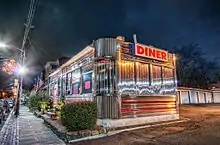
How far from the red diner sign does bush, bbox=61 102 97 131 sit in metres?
4.27

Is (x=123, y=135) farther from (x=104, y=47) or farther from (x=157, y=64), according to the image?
(x=157, y=64)

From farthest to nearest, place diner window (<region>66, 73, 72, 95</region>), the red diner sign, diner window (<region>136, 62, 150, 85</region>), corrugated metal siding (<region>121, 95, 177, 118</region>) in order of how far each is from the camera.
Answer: diner window (<region>66, 73, 72, 95</region>) → diner window (<region>136, 62, 150, 85</region>) → the red diner sign → corrugated metal siding (<region>121, 95, 177, 118</region>)

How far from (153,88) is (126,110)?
2602mm

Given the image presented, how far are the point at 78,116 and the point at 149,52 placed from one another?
18.9 feet

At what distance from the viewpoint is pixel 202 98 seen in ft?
107

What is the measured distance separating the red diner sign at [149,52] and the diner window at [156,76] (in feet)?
2.14

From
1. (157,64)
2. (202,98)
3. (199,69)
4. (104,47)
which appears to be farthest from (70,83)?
(199,69)

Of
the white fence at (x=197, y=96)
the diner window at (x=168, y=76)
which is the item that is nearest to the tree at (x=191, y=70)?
the white fence at (x=197, y=96)

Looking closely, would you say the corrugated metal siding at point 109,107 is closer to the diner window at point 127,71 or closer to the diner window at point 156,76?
the diner window at point 127,71

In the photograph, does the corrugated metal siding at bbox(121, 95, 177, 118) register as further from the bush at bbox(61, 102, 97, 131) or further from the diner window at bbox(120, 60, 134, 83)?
the bush at bbox(61, 102, 97, 131)

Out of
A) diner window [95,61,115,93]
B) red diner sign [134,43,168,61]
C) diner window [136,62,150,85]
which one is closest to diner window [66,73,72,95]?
diner window [95,61,115,93]

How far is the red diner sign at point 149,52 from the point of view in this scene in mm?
9531

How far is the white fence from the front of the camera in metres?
27.5

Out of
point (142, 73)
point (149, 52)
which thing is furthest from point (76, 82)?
point (149, 52)
